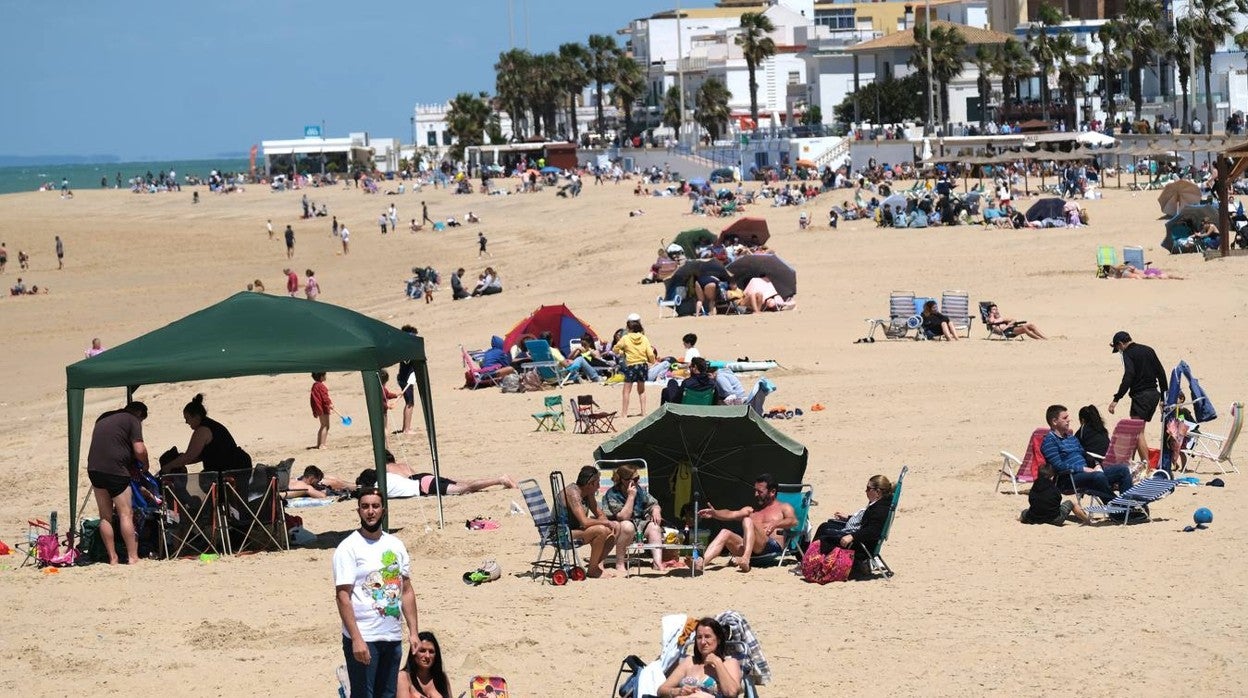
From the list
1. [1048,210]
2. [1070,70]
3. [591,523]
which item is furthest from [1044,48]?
[591,523]

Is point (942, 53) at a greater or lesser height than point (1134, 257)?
greater

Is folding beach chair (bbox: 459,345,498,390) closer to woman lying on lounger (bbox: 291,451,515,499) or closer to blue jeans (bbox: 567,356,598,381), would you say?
blue jeans (bbox: 567,356,598,381)

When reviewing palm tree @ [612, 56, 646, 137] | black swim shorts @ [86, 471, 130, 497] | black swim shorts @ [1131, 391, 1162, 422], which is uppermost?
palm tree @ [612, 56, 646, 137]

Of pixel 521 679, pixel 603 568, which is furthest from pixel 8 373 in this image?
pixel 521 679

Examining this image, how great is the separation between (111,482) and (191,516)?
25.2 inches

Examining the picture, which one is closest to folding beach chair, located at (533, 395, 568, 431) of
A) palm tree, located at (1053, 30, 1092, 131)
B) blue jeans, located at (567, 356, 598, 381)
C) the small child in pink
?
the small child in pink

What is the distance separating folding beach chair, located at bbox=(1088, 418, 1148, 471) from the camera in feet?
39.7

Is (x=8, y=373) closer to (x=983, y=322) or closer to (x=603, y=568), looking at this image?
(x=983, y=322)

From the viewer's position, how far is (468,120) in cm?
9912

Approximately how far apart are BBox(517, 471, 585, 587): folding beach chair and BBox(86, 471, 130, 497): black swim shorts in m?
2.83

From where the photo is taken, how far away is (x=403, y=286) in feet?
127

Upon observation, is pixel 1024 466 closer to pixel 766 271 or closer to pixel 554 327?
pixel 554 327

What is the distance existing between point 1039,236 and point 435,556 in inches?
943

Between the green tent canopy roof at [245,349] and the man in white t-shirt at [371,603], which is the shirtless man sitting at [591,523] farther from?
the man in white t-shirt at [371,603]
